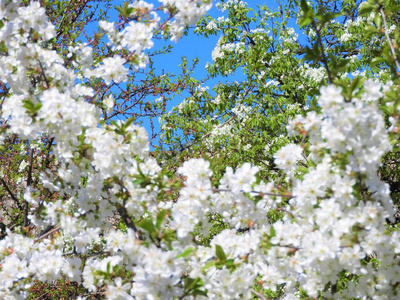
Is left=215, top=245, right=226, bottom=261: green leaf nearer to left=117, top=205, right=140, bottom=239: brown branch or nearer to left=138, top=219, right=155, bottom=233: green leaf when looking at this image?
left=138, top=219, right=155, bottom=233: green leaf

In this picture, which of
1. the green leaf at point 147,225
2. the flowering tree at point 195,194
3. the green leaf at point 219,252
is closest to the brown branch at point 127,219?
the flowering tree at point 195,194

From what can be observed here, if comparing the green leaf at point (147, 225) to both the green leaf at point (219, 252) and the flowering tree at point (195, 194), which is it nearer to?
the flowering tree at point (195, 194)

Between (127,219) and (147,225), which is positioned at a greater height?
(127,219)

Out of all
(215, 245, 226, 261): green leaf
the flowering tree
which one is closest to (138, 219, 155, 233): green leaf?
the flowering tree

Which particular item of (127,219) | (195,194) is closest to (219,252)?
(195,194)

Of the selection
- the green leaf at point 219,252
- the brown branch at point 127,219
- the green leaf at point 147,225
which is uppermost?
the brown branch at point 127,219

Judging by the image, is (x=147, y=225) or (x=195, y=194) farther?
(x=195, y=194)

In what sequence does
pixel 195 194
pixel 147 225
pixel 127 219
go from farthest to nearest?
pixel 127 219 < pixel 195 194 < pixel 147 225

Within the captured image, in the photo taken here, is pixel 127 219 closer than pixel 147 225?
No

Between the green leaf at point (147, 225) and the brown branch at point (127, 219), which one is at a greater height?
the brown branch at point (127, 219)

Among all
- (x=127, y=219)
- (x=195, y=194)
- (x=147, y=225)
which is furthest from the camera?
(x=127, y=219)

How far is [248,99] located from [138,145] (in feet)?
15.7

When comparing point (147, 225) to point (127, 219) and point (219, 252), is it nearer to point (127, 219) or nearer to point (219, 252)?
point (219, 252)

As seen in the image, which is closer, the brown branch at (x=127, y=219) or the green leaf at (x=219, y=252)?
the green leaf at (x=219, y=252)
